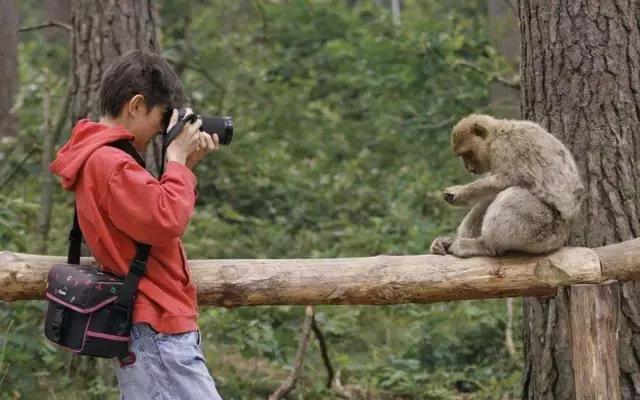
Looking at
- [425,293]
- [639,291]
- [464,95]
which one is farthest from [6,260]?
[464,95]

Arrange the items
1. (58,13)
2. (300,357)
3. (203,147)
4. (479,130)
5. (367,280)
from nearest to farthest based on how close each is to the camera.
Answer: (203,147), (367,280), (479,130), (300,357), (58,13)

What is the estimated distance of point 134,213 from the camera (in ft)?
11.3

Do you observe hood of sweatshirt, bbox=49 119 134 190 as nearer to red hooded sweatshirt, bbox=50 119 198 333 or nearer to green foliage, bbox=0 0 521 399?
red hooded sweatshirt, bbox=50 119 198 333

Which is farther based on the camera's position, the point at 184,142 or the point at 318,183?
the point at 318,183

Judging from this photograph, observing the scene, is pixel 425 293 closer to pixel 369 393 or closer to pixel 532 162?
pixel 532 162

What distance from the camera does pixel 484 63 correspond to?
38.7ft

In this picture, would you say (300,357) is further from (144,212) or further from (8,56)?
(8,56)

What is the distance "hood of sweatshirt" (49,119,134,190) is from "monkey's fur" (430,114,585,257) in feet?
6.49

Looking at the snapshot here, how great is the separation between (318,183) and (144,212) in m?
8.40

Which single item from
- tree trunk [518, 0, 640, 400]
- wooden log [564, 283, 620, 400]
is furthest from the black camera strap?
tree trunk [518, 0, 640, 400]

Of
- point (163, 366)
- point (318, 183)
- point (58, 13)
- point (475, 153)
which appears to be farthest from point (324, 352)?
point (58, 13)

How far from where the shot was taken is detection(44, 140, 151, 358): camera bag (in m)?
3.56

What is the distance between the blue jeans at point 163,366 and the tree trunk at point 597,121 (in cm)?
225

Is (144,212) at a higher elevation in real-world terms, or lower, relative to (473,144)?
lower
